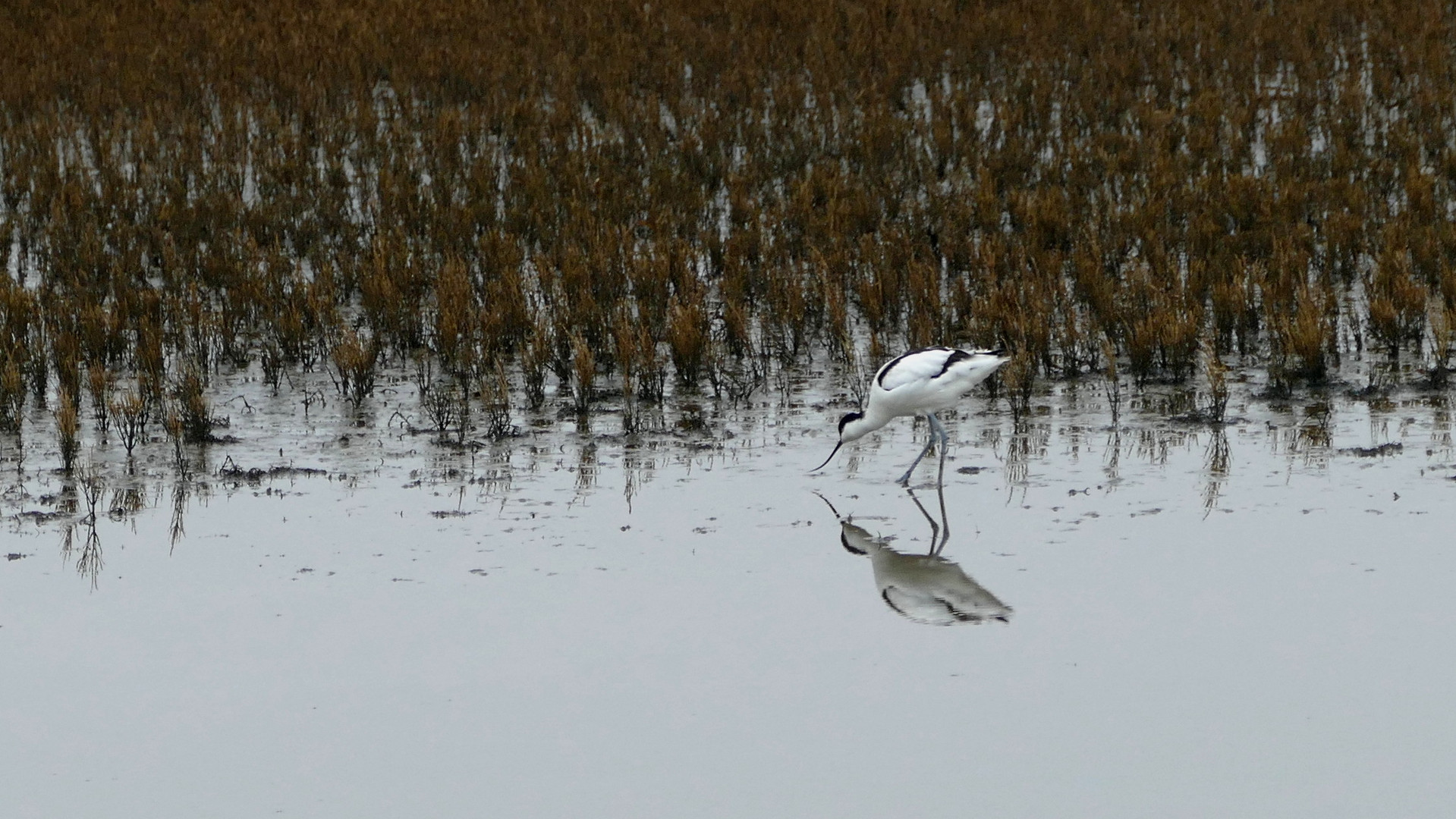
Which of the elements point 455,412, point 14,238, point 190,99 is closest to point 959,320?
Result: point 455,412

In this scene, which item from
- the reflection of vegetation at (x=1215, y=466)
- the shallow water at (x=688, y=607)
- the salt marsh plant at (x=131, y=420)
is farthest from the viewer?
the salt marsh plant at (x=131, y=420)

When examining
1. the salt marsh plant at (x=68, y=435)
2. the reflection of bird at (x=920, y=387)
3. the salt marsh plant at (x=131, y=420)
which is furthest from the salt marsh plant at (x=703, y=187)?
the reflection of bird at (x=920, y=387)

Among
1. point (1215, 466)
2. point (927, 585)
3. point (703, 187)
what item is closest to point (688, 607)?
point (927, 585)

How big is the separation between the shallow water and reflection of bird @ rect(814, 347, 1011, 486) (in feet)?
0.75

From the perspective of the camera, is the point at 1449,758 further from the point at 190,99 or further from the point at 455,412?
the point at 190,99

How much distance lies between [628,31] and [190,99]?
4.51 meters

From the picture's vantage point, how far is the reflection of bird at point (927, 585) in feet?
18.5

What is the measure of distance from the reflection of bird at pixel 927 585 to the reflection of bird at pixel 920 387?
676 mm

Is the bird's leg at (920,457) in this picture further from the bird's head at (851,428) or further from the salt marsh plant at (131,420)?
the salt marsh plant at (131,420)

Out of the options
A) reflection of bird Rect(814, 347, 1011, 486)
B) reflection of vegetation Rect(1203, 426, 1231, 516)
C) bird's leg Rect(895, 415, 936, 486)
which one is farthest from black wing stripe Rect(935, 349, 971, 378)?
reflection of vegetation Rect(1203, 426, 1231, 516)

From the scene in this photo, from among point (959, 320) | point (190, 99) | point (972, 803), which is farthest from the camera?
point (190, 99)

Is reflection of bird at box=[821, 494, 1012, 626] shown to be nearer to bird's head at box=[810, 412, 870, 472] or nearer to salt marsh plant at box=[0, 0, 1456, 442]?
bird's head at box=[810, 412, 870, 472]

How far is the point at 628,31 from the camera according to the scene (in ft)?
60.8

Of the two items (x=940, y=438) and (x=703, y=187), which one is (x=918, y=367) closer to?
(x=940, y=438)
